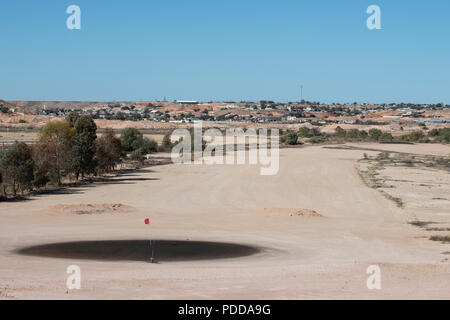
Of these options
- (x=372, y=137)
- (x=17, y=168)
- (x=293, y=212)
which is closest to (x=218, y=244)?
(x=293, y=212)

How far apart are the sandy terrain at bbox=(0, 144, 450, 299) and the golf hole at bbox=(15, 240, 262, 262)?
0.14 ft

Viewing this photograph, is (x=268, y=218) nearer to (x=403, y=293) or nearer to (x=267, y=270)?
(x=267, y=270)

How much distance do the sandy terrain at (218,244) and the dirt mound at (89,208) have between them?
12 cm

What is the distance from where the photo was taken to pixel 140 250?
28.5m

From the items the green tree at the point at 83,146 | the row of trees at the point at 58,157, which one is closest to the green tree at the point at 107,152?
the row of trees at the point at 58,157

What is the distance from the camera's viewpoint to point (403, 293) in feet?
69.8

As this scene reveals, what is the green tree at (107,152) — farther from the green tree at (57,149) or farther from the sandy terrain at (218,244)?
the sandy terrain at (218,244)

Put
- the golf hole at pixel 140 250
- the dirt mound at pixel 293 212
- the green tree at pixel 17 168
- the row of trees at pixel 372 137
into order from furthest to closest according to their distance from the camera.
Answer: the row of trees at pixel 372 137, the green tree at pixel 17 168, the dirt mound at pixel 293 212, the golf hole at pixel 140 250

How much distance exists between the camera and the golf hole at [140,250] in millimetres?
27078

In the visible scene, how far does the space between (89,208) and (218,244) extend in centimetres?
1218

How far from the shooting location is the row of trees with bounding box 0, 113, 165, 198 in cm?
4581

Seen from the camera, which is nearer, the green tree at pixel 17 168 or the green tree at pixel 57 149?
the green tree at pixel 17 168
